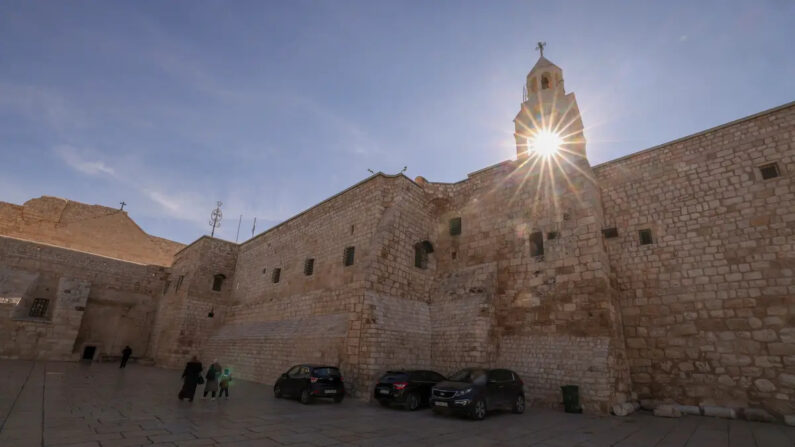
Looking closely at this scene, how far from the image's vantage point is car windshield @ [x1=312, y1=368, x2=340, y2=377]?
425 inches

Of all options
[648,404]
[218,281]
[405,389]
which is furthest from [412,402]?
[218,281]

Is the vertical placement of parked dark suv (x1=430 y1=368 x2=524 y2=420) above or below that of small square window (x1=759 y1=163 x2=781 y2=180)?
below

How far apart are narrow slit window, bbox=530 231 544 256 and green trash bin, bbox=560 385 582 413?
4618mm

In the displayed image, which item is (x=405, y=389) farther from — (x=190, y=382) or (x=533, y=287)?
(x=190, y=382)

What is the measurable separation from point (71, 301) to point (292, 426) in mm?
21287

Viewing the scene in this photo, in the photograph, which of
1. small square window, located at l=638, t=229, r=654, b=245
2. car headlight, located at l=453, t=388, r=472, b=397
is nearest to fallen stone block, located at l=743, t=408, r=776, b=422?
small square window, located at l=638, t=229, r=654, b=245

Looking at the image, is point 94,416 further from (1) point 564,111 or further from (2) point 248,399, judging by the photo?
(1) point 564,111

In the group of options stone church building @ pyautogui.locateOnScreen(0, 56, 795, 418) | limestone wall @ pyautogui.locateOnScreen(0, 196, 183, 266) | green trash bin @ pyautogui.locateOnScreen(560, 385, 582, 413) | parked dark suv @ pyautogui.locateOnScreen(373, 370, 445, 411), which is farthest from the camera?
limestone wall @ pyautogui.locateOnScreen(0, 196, 183, 266)

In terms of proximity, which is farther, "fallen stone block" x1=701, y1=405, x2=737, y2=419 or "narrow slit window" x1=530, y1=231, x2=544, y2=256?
"narrow slit window" x1=530, y1=231, x2=544, y2=256

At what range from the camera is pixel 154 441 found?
17.7 ft

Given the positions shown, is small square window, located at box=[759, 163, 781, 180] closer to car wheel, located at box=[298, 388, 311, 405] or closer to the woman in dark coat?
car wheel, located at box=[298, 388, 311, 405]

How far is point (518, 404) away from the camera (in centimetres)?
976

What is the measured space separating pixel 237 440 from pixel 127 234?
32184 mm

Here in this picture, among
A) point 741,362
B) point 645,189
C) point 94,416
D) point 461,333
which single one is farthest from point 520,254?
point 94,416
